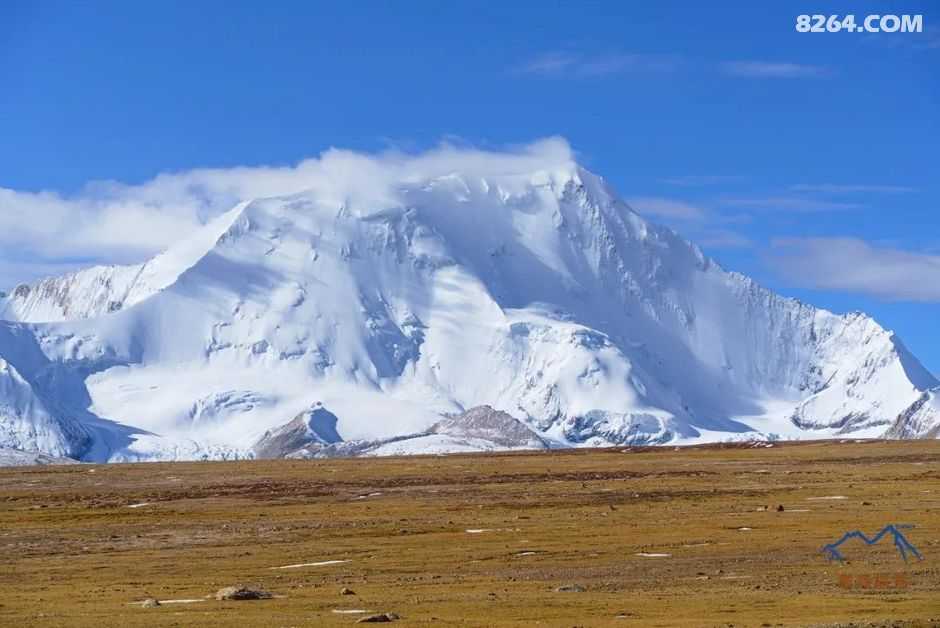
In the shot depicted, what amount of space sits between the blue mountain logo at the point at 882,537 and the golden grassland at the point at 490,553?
0.58 m

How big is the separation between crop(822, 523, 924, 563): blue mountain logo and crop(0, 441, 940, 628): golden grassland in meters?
0.58

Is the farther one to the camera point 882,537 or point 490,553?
point 490,553

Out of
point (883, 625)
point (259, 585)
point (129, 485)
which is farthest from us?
point (129, 485)

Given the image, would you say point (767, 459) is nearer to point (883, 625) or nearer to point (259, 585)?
point (259, 585)

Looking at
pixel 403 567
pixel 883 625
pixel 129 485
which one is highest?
pixel 129 485

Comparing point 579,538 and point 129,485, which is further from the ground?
point 129,485

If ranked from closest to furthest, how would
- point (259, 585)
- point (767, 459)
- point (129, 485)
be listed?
1. point (259, 585)
2. point (129, 485)
3. point (767, 459)

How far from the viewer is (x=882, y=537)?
72188 mm

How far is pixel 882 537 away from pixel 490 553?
1686 cm

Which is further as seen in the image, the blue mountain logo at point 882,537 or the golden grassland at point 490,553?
the blue mountain logo at point 882,537

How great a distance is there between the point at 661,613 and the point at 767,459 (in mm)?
144461

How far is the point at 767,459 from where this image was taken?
631ft

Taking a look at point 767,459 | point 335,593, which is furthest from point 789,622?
point 767,459

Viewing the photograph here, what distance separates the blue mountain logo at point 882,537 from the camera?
6500 cm
